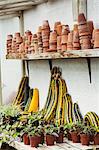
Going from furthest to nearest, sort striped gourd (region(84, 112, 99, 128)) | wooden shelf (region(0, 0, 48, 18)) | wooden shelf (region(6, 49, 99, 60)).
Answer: wooden shelf (region(0, 0, 48, 18)) → striped gourd (region(84, 112, 99, 128)) → wooden shelf (region(6, 49, 99, 60))

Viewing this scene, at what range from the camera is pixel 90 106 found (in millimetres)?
3270

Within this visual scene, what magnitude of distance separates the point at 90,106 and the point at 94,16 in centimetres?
76

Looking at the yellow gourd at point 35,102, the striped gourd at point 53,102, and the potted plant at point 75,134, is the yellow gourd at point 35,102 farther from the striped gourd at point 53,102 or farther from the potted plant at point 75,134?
the potted plant at point 75,134

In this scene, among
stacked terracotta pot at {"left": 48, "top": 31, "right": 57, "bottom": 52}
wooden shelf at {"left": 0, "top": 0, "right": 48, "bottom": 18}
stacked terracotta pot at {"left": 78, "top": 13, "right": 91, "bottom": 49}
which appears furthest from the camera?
wooden shelf at {"left": 0, "top": 0, "right": 48, "bottom": 18}

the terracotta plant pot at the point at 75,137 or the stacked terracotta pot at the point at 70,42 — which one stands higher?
the stacked terracotta pot at the point at 70,42

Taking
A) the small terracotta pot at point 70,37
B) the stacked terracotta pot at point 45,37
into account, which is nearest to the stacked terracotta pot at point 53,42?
the stacked terracotta pot at point 45,37

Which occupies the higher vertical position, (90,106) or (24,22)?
(24,22)

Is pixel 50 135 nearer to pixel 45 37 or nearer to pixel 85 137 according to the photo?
pixel 85 137

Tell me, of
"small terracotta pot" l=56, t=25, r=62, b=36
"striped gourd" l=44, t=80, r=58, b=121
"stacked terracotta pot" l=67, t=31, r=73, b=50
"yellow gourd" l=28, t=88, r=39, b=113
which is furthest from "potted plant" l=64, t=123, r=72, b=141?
"yellow gourd" l=28, t=88, r=39, b=113

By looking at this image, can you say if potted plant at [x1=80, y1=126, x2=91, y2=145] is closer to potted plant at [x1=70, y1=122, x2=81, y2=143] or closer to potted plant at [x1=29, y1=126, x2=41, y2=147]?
potted plant at [x1=70, y1=122, x2=81, y2=143]

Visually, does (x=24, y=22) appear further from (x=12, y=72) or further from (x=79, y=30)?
(x=79, y=30)

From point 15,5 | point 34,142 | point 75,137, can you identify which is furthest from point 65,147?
point 15,5

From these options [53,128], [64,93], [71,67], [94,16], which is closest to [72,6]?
[94,16]

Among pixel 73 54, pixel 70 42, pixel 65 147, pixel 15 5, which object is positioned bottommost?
pixel 65 147
